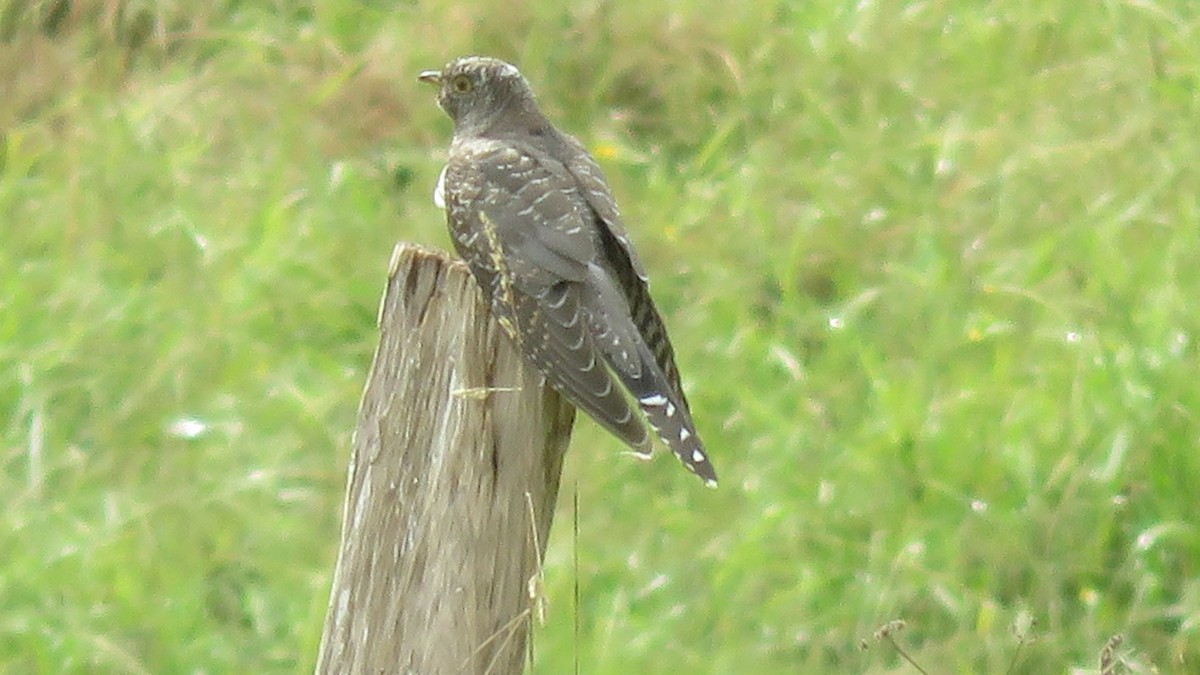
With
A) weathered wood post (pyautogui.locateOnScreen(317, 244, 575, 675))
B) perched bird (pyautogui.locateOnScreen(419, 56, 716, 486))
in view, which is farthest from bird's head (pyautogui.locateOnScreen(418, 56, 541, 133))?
weathered wood post (pyautogui.locateOnScreen(317, 244, 575, 675))

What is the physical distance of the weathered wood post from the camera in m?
2.57

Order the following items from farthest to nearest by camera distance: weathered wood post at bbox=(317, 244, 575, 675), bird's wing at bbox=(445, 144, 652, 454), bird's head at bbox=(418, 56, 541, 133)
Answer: bird's head at bbox=(418, 56, 541, 133) → bird's wing at bbox=(445, 144, 652, 454) → weathered wood post at bbox=(317, 244, 575, 675)

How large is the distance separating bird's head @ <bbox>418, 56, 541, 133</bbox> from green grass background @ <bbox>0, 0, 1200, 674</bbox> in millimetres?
915

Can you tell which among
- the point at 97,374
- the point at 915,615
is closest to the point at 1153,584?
the point at 915,615

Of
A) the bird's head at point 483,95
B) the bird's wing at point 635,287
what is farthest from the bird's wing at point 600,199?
the bird's head at point 483,95

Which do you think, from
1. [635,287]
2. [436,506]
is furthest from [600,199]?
[436,506]

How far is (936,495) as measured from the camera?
14.6ft

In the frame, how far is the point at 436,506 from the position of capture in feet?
8.45

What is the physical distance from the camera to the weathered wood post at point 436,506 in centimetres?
257

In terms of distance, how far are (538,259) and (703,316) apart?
2.28m

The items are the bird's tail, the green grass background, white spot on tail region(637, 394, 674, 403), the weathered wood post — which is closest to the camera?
the weathered wood post

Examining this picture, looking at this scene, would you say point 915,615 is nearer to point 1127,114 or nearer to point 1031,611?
point 1031,611

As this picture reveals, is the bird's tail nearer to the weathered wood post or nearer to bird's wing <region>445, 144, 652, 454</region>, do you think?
bird's wing <region>445, 144, 652, 454</region>

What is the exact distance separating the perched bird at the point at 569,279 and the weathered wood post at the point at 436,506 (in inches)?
6.4
